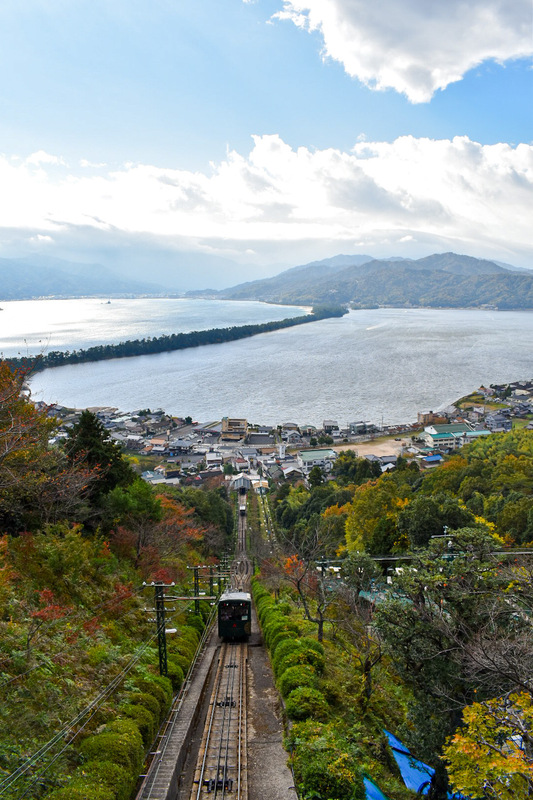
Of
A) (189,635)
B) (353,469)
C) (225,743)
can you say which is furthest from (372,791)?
(353,469)

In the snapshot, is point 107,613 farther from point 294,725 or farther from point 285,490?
point 285,490

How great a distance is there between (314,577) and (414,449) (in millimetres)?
26658

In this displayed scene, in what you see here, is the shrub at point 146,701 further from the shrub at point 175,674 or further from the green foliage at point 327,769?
the green foliage at point 327,769

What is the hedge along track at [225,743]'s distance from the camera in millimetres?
5484

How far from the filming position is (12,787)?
4.10 meters

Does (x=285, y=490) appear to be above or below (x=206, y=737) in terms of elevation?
below

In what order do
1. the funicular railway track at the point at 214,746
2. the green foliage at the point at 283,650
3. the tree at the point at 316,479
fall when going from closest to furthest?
the funicular railway track at the point at 214,746, the green foliage at the point at 283,650, the tree at the point at 316,479

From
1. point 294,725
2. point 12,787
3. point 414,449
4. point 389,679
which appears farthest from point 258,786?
point 414,449

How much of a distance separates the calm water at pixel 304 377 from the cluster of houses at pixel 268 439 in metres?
3.28

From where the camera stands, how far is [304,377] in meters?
62.1

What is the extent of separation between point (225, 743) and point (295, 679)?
121 centimetres

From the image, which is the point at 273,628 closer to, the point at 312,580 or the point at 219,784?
the point at 219,784

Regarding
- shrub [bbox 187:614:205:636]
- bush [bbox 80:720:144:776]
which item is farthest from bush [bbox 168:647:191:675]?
bush [bbox 80:720:144:776]

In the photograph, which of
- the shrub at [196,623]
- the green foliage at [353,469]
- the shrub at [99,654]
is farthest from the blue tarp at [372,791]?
the green foliage at [353,469]
